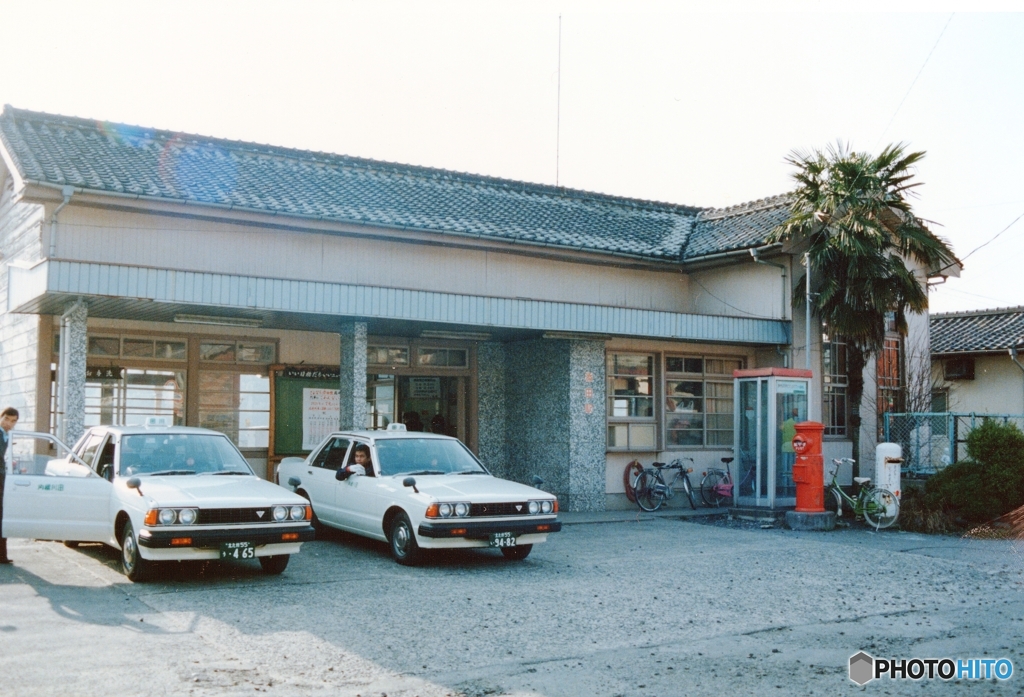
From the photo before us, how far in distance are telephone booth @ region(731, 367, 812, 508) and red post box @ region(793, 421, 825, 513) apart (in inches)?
38.9

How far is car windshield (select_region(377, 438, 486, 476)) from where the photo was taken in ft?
39.9

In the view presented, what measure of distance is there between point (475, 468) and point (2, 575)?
541 cm

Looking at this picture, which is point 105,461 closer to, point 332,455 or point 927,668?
point 332,455

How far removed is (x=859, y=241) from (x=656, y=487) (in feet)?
18.6

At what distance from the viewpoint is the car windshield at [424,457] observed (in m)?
12.1

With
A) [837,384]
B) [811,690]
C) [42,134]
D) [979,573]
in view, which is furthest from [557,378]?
[811,690]

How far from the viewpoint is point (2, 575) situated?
995 cm

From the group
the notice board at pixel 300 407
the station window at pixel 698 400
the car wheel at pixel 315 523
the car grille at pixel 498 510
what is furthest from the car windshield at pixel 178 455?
the station window at pixel 698 400

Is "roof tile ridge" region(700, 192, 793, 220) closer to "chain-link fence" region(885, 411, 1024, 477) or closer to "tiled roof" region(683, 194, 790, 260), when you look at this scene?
"tiled roof" region(683, 194, 790, 260)

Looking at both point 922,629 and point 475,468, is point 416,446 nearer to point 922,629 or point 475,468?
point 475,468

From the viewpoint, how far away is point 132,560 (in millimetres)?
9695

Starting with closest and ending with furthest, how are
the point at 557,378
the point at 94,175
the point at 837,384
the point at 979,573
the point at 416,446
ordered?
the point at 979,573
the point at 416,446
the point at 94,175
the point at 557,378
the point at 837,384

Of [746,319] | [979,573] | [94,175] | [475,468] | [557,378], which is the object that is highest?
[94,175]

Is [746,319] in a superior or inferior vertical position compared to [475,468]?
superior
